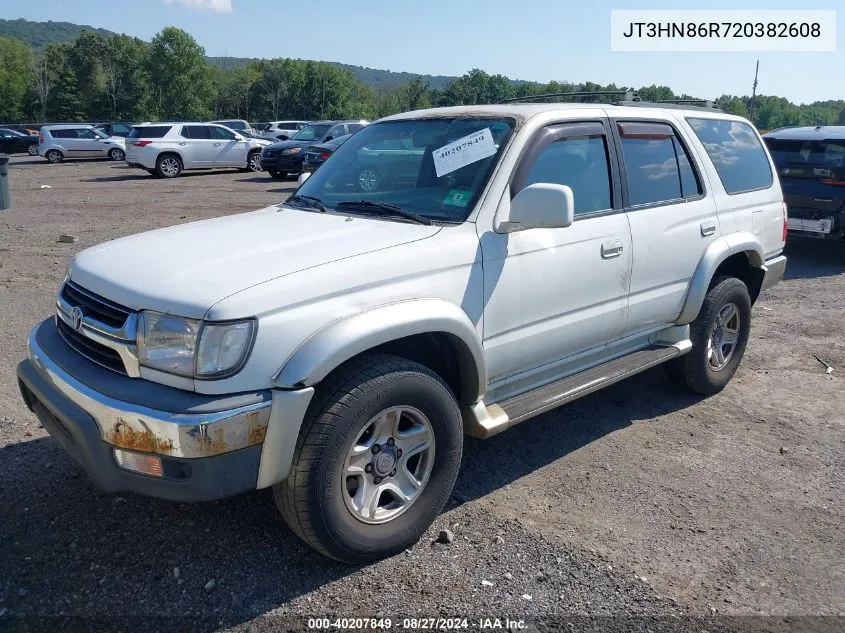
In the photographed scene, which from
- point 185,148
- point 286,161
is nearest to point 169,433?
point 286,161

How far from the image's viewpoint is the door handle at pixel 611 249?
4.02 metres

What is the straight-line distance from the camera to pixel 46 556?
10.4 feet

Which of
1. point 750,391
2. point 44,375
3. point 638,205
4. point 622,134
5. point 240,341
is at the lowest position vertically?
point 750,391

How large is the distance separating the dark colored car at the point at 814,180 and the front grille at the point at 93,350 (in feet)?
30.5

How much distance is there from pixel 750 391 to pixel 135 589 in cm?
437

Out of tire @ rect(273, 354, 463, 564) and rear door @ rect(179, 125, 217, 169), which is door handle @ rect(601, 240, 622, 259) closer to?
tire @ rect(273, 354, 463, 564)

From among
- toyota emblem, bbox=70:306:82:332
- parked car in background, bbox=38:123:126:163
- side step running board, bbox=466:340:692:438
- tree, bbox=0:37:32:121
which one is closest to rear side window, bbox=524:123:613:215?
side step running board, bbox=466:340:692:438

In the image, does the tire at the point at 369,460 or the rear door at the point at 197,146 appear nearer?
the tire at the point at 369,460

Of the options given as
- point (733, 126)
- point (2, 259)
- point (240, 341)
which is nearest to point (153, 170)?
point (2, 259)

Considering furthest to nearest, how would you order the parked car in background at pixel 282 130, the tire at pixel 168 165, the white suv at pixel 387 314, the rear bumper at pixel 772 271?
the parked car in background at pixel 282 130 → the tire at pixel 168 165 → the rear bumper at pixel 772 271 → the white suv at pixel 387 314

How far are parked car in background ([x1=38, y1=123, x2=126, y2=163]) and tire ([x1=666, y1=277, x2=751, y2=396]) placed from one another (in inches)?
1086

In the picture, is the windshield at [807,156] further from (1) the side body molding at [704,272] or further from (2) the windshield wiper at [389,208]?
(2) the windshield wiper at [389,208]

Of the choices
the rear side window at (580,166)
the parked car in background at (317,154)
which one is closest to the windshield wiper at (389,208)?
the rear side window at (580,166)

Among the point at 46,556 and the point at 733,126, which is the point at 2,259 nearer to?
the point at 46,556
